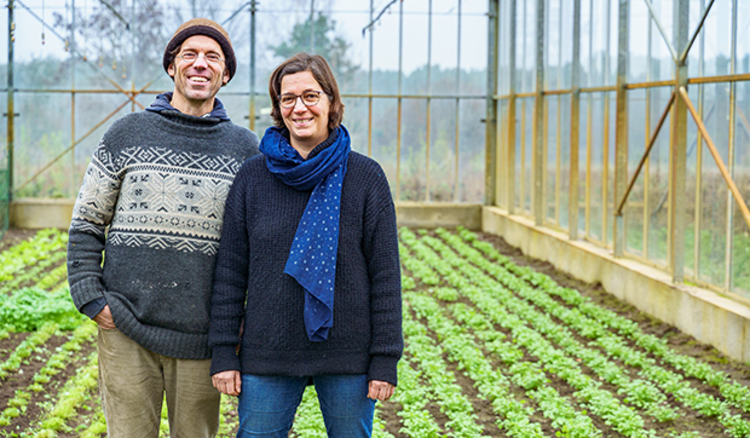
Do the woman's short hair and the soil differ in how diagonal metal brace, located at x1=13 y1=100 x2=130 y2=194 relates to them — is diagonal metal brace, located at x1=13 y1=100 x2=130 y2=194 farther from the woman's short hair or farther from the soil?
the woman's short hair

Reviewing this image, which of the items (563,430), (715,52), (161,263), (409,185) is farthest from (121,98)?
(161,263)

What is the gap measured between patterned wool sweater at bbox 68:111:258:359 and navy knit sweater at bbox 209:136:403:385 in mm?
131

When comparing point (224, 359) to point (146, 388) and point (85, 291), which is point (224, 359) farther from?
point (85, 291)

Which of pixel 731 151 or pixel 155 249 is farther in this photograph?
pixel 731 151

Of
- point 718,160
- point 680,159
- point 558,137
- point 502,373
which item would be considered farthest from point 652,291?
point 558,137

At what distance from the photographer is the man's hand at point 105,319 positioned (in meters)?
2.60

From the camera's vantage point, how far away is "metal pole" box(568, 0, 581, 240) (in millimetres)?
9539

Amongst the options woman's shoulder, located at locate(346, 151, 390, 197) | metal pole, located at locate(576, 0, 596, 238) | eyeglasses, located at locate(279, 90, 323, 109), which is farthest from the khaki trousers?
metal pole, located at locate(576, 0, 596, 238)

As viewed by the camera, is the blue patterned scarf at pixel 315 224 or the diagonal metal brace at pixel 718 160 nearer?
the blue patterned scarf at pixel 315 224

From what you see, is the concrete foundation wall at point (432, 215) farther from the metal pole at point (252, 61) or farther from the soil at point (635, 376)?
the soil at point (635, 376)

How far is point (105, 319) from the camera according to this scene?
261 cm

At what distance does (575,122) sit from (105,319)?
791 cm

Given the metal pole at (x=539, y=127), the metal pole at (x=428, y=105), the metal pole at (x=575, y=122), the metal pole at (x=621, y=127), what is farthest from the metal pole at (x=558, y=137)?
the metal pole at (x=428, y=105)

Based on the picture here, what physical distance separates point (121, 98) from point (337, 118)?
37.6 feet
